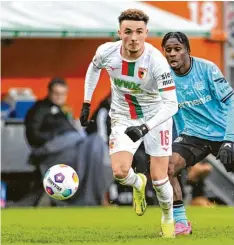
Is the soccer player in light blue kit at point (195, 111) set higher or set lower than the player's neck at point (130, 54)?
lower

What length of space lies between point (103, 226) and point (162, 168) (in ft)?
8.24

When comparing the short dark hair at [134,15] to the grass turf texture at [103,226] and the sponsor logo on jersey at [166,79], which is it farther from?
the grass turf texture at [103,226]

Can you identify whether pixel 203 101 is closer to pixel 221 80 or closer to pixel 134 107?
pixel 221 80

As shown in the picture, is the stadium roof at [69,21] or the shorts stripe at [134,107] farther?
the stadium roof at [69,21]

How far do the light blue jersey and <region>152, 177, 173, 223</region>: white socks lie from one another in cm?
108

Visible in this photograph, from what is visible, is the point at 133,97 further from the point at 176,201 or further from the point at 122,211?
the point at 122,211

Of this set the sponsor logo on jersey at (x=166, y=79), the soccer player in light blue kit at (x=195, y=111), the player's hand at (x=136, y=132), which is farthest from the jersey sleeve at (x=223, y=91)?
the player's hand at (x=136, y=132)

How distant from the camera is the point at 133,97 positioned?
1195 cm

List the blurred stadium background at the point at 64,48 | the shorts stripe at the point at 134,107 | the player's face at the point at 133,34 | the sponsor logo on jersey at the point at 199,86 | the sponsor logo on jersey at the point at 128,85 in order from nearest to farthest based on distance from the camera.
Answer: the player's face at the point at 133,34 → the sponsor logo on jersey at the point at 128,85 → the shorts stripe at the point at 134,107 → the sponsor logo on jersey at the point at 199,86 → the blurred stadium background at the point at 64,48

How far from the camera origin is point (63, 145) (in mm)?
18672

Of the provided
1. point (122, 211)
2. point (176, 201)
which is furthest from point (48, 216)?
point (176, 201)

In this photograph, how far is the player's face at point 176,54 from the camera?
39.9 feet

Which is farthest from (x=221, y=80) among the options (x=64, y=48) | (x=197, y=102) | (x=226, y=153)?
(x=64, y=48)

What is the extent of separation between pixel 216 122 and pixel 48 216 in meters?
4.35
